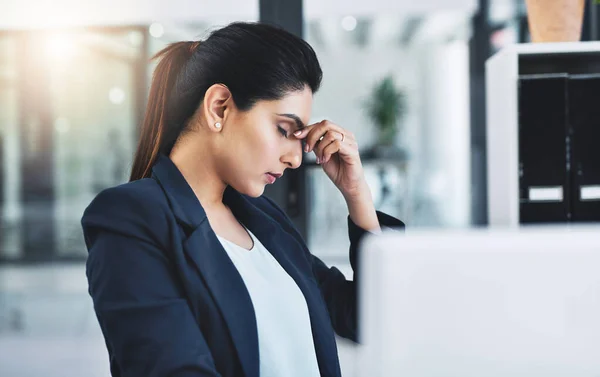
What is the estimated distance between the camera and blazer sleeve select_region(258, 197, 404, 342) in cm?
129

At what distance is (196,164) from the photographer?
3.53 feet

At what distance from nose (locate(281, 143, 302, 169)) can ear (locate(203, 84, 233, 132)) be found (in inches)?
5.3

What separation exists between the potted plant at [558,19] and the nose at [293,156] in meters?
1.34

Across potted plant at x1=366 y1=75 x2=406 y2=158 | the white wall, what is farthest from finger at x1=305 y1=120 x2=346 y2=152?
potted plant at x1=366 y1=75 x2=406 y2=158

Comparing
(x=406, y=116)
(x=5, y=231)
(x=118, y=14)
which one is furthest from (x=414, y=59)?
(x=5, y=231)

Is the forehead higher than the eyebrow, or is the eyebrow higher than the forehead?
the forehead

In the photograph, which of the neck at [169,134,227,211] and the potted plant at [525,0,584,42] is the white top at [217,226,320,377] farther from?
the potted plant at [525,0,584,42]

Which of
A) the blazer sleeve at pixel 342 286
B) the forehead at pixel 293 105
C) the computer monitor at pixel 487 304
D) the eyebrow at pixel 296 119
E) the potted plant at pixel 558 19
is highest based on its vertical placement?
the potted plant at pixel 558 19

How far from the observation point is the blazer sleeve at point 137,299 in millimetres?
799

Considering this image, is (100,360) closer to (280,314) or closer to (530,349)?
(280,314)

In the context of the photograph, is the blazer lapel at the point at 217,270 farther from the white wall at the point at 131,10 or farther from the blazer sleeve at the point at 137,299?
the white wall at the point at 131,10

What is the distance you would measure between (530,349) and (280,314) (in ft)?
2.39

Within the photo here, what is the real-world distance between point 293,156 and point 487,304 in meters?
0.75

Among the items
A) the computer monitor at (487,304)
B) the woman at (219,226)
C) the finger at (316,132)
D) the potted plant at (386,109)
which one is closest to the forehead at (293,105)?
the woman at (219,226)
